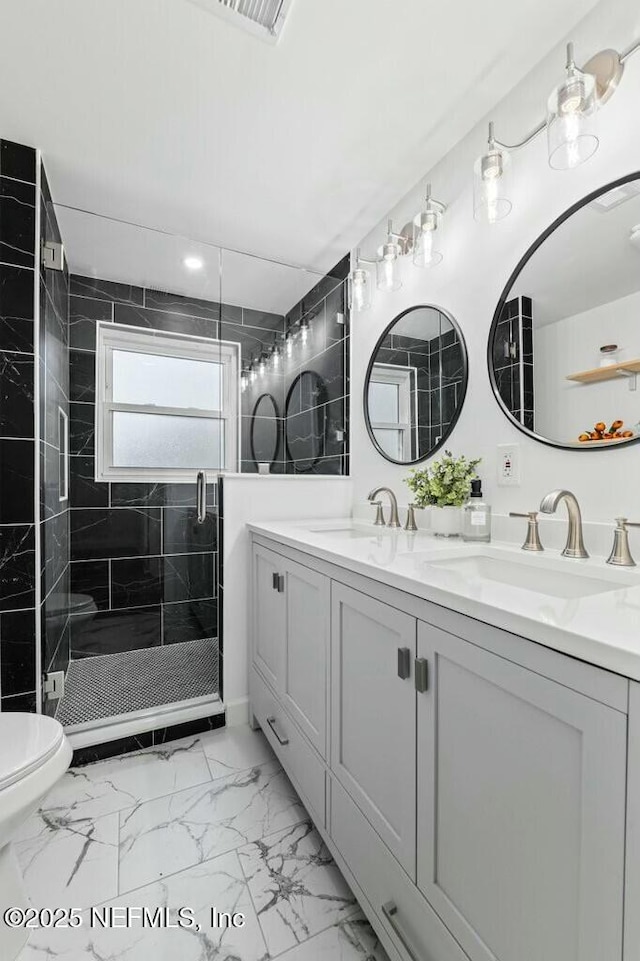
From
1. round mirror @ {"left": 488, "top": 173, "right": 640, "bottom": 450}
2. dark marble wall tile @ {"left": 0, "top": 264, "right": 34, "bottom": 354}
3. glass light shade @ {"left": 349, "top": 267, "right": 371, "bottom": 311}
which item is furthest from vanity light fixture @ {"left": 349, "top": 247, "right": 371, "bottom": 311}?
dark marble wall tile @ {"left": 0, "top": 264, "right": 34, "bottom": 354}

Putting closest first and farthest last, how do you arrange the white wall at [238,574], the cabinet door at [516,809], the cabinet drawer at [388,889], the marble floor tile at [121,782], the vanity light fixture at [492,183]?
the cabinet door at [516,809] → the cabinet drawer at [388,889] → the vanity light fixture at [492,183] → the marble floor tile at [121,782] → the white wall at [238,574]

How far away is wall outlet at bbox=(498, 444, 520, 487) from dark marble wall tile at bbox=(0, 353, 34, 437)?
66.7 inches

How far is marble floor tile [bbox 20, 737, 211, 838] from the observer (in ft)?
4.66

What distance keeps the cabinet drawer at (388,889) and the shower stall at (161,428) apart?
982mm

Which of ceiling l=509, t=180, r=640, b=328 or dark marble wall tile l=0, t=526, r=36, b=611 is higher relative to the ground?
ceiling l=509, t=180, r=640, b=328

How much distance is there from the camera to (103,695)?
201 cm

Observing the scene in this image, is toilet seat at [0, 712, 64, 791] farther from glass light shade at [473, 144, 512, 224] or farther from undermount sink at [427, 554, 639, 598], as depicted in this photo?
glass light shade at [473, 144, 512, 224]

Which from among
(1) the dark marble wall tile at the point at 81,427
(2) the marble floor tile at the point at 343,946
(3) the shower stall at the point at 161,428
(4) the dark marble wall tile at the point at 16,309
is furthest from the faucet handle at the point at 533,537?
(1) the dark marble wall tile at the point at 81,427

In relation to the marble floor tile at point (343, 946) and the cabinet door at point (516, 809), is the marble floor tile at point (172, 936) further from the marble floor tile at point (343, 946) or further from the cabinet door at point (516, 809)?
the cabinet door at point (516, 809)

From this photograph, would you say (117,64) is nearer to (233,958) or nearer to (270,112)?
(270,112)

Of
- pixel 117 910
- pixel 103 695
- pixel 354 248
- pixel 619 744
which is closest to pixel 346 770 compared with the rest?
pixel 117 910

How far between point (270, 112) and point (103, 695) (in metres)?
2.49

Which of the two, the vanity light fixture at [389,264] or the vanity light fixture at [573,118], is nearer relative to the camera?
the vanity light fixture at [573,118]

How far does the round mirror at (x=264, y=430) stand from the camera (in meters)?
2.63
